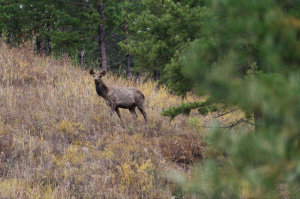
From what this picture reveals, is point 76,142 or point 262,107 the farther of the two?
point 76,142

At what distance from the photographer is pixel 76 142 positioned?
7.12 meters

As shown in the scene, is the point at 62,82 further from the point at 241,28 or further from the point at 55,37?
the point at 241,28

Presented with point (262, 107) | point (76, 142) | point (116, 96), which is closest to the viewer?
point (262, 107)

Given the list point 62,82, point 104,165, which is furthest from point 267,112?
point 62,82

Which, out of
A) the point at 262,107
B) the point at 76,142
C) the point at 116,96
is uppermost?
the point at 262,107

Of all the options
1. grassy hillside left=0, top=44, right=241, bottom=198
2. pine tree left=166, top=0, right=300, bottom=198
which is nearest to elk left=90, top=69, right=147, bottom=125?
grassy hillside left=0, top=44, right=241, bottom=198

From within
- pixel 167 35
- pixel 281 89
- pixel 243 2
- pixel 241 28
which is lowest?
pixel 167 35

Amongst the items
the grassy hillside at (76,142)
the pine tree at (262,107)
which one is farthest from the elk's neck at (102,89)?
the pine tree at (262,107)

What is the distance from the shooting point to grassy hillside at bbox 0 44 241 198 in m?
5.01

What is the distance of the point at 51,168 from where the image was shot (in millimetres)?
5578

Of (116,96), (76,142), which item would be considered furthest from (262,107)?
(116,96)

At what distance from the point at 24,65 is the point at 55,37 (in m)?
3.49

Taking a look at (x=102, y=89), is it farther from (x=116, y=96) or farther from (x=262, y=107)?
(x=262, y=107)

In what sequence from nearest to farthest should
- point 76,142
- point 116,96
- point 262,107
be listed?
point 262,107, point 76,142, point 116,96
